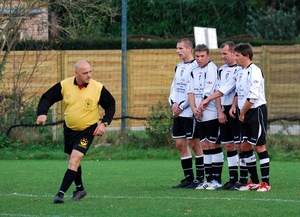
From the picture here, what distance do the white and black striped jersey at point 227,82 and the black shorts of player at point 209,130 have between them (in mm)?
370

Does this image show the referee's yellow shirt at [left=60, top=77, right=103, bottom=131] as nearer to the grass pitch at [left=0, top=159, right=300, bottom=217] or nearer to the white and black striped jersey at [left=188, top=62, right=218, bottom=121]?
the grass pitch at [left=0, top=159, right=300, bottom=217]

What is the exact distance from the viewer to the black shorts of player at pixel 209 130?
11680 mm

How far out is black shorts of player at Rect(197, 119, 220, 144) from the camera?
11.7m

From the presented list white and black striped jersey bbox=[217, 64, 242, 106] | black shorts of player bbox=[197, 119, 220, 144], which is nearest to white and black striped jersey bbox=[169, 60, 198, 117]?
black shorts of player bbox=[197, 119, 220, 144]

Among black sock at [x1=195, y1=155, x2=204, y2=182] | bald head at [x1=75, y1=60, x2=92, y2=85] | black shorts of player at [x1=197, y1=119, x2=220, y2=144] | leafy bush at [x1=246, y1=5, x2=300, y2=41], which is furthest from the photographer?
leafy bush at [x1=246, y1=5, x2=300, y2=41]

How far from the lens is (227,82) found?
454 inches

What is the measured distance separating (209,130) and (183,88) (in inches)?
32.2

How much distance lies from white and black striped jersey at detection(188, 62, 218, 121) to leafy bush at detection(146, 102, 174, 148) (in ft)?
20.3

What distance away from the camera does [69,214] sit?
919cm

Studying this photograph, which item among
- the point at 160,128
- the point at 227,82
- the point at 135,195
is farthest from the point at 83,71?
the point at 160,128

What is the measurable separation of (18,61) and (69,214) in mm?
11712

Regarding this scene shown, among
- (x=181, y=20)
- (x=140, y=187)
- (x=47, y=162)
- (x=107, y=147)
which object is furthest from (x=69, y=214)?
(x=181, y=20)

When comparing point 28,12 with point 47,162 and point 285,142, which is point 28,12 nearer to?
point 47,162

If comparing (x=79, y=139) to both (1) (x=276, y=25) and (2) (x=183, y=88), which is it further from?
(1) (x=276, y=25)
